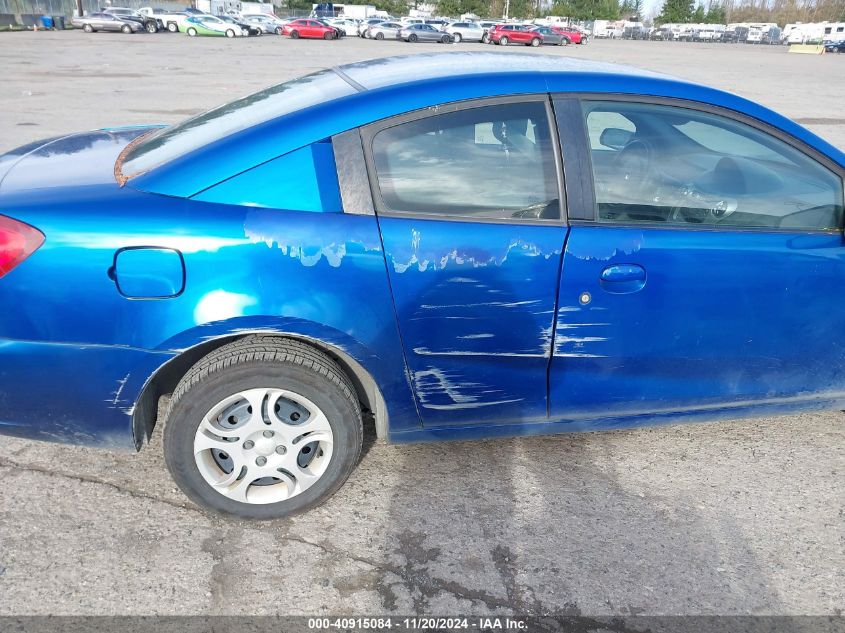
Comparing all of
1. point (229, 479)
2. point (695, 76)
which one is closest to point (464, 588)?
point (229, 479)

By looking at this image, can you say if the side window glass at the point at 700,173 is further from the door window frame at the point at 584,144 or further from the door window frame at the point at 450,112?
the door window frame at the point at 450,112

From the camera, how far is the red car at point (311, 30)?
44219 mm

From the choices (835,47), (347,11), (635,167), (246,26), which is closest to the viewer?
(635,167)

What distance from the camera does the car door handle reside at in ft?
8.14

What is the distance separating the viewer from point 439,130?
8.13 ft

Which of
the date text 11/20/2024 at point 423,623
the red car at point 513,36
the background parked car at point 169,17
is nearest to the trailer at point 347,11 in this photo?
the background parked car at point 169,17

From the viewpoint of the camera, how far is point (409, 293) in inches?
94.3

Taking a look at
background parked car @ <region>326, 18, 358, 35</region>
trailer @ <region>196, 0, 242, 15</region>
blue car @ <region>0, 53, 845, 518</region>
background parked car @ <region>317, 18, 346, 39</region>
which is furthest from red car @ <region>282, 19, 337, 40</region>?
blue car @ <region>0, 53, 845, 518</region>

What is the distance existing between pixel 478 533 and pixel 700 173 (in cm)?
166

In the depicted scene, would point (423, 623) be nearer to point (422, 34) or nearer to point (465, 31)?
point (422, 34)

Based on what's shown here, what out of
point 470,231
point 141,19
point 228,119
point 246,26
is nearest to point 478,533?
point 470,231

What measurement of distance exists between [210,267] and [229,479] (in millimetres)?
801

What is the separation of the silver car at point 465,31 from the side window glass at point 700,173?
1839 inches

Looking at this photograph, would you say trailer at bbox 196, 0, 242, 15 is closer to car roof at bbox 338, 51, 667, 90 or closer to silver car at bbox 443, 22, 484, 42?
silver car at bbox 443, 22, 484, 42
